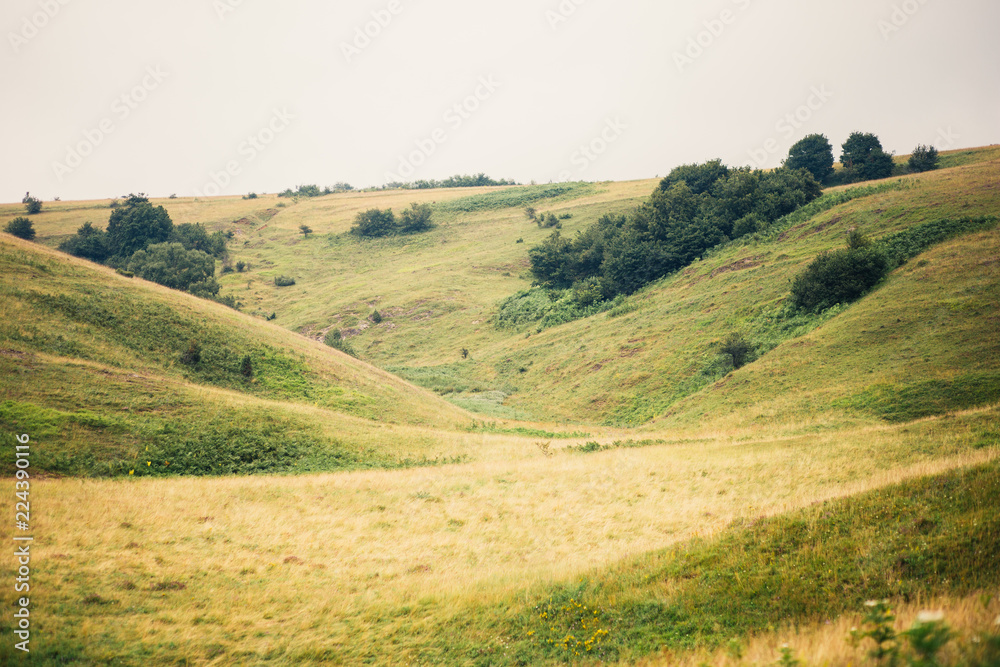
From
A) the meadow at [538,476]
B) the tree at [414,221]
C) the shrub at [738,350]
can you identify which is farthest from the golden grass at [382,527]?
the tree at [414,221]

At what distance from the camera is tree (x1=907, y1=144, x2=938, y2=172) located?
68.0 meters

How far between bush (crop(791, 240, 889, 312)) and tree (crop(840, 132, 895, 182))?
46409 millimetres

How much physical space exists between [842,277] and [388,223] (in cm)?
8980

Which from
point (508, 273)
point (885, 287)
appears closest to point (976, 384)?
point (885, 287)

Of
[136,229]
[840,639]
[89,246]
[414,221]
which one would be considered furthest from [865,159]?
[89,246]

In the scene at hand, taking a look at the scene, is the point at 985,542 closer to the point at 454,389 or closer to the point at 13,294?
the point at 13,294

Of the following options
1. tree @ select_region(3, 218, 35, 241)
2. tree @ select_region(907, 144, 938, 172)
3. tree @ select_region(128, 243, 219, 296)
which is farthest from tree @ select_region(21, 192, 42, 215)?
tree @ select_region(907, 144, 938, 172)

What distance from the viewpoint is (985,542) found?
695 centimetres

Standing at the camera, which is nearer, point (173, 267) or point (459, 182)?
point (173, 267)

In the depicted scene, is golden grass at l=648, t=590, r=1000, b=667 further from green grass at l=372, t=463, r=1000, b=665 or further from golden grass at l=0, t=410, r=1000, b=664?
golden grass at l=0, t=410, r=1000, b=664

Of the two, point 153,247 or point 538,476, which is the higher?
point 153,247

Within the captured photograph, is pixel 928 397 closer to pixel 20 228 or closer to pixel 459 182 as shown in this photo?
pixel 20 228

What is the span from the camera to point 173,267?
6556 cm

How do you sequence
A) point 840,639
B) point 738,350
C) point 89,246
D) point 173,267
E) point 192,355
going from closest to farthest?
point 840,639
point 192,355
point 738,350
point 173,267
point 89,246
